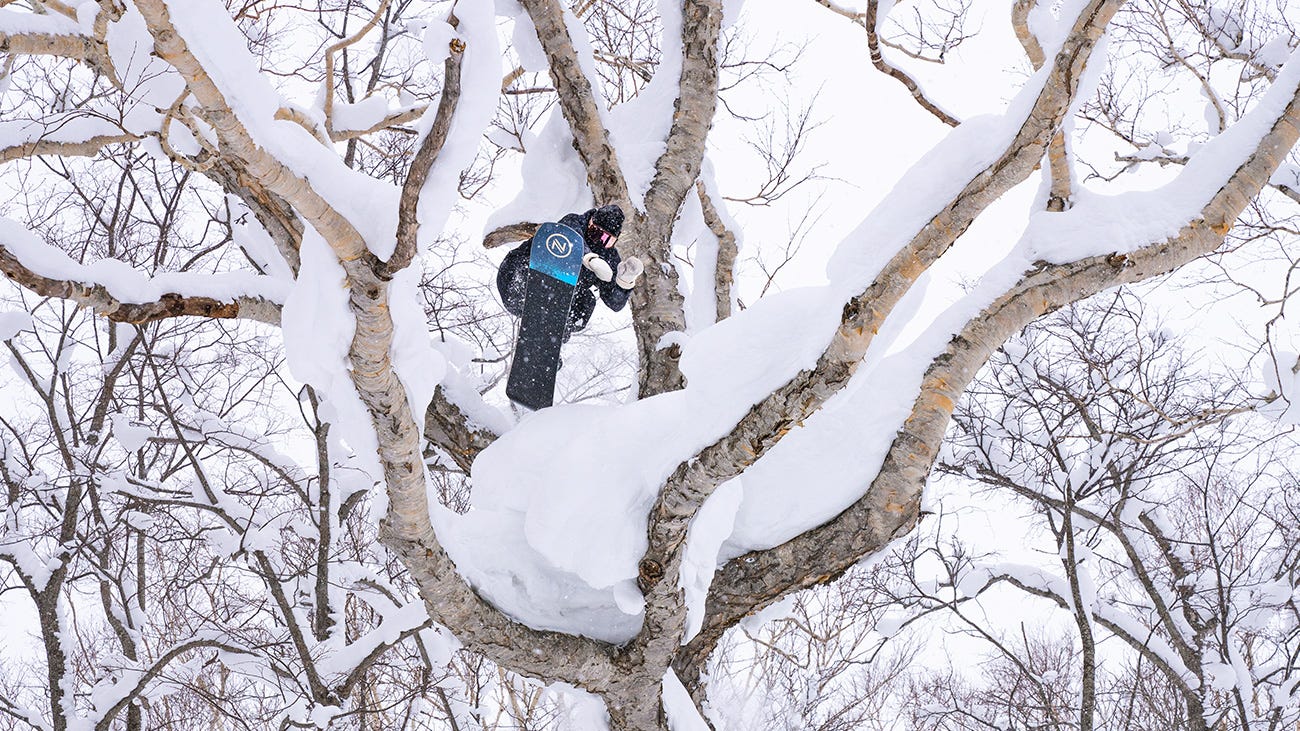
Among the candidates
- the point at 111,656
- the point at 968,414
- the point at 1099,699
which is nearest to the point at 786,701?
the point at 1099,699

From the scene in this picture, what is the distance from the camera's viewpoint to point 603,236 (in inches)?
144

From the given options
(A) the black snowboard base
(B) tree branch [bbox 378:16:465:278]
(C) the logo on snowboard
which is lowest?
(B) tree branch [bbox 378:16:465:278]

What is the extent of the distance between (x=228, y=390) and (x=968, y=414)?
587 cm

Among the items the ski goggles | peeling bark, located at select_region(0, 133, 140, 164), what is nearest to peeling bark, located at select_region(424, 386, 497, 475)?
the ski goggles

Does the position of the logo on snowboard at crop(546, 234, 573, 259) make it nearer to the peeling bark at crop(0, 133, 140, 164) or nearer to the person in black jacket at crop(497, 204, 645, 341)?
the person in black jacket at crop(497, 204, 645, 341)

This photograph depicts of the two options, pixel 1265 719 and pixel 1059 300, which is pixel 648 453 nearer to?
pixel 1059 300

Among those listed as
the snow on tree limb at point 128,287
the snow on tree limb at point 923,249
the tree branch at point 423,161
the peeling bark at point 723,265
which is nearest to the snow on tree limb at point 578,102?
the peeling bark at point 723,265

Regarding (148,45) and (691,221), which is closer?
(148,45)

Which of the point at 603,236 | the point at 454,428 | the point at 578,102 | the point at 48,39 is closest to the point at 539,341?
the point at 454,428

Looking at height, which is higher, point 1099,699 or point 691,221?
point 691,221

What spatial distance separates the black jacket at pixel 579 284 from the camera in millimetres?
3680

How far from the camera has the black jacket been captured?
3.68m

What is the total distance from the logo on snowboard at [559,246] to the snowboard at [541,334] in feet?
0.16

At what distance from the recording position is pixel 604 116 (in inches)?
150
